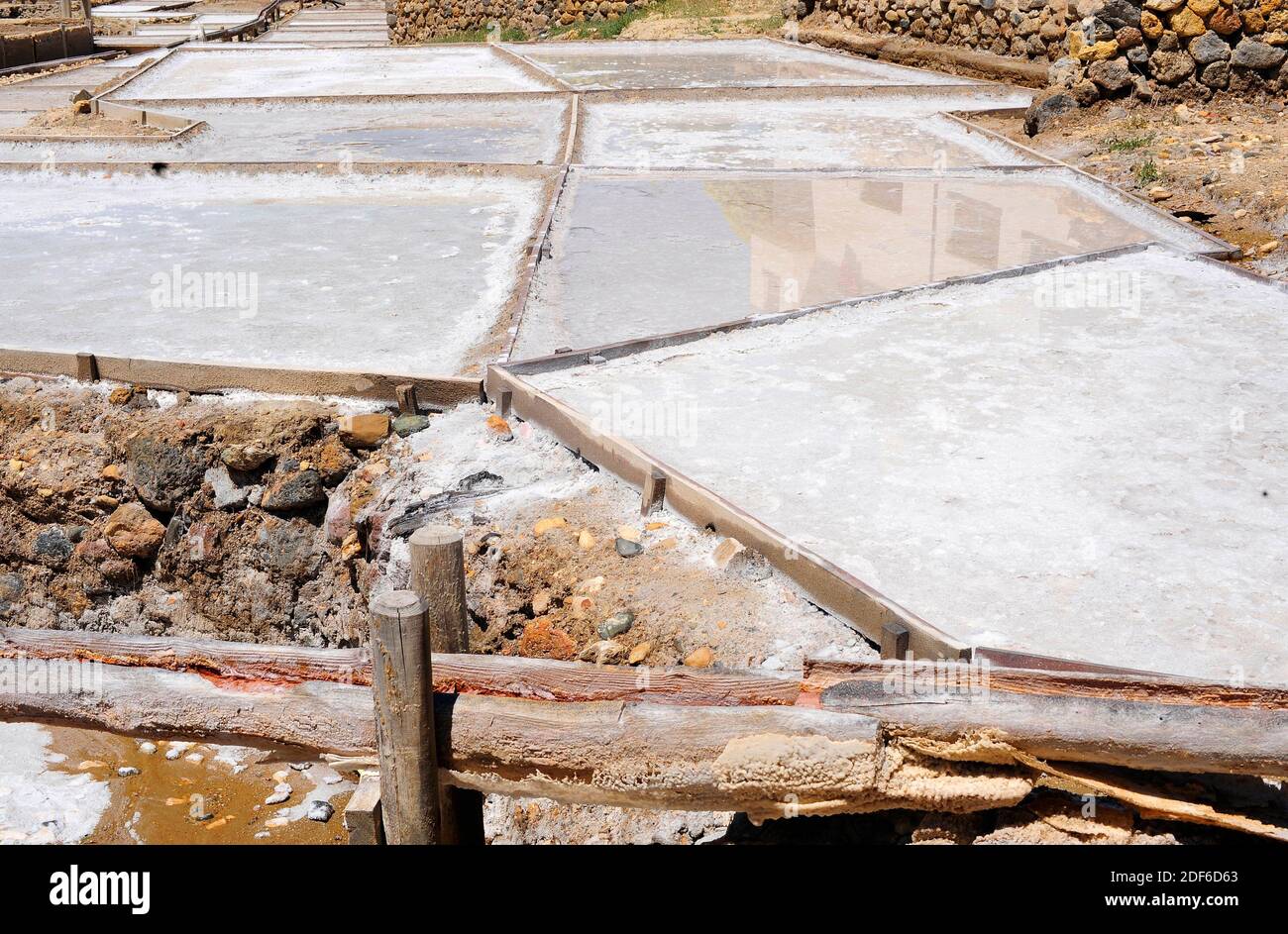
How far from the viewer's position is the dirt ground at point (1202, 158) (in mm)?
7160

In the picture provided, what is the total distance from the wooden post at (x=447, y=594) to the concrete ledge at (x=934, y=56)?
1046 centimetres

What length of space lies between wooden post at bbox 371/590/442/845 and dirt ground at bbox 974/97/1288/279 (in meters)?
5.51

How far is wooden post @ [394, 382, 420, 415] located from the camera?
197 inches

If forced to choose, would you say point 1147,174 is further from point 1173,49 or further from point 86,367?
point 86,367

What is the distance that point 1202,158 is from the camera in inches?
326

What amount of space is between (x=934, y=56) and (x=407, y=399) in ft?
33.7

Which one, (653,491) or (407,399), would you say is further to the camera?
(407,399)

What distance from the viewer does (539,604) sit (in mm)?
3816

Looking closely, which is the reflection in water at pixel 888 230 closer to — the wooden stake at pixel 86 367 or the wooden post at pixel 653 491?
the wooden post at pixel 653 491
